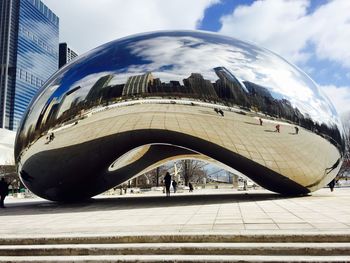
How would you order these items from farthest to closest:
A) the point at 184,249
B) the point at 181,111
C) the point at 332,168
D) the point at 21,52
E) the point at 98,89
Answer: the point at 21,52 → the point at 332,168 → the point at 98,89 → the point at 181,111 → the point at 184,249

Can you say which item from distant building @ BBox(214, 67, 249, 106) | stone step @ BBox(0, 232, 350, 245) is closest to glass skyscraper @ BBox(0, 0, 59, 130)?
distant building @ BBox(214, 67, 249, 106)

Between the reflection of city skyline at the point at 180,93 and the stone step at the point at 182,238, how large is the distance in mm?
4962

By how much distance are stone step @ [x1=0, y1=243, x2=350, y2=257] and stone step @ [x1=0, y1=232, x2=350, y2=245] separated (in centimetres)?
15

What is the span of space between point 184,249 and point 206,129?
5.32 metres

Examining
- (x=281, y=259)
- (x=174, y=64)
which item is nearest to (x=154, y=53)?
(x=174, y=64)

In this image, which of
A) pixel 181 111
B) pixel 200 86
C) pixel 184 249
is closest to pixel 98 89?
pixel 181 111

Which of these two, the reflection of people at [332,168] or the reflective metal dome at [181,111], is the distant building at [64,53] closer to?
the reflective metal dome at [181,111]

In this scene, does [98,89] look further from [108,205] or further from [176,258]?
[176,258]

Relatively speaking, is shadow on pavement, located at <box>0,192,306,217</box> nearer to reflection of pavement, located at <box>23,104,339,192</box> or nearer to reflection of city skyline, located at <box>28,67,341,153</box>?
reflection of pavement, located at <box>23,104,339,192</box>

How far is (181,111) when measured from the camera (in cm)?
1022

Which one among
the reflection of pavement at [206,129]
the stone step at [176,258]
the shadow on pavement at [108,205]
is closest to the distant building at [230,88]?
the reflection of pavement at [206,129]

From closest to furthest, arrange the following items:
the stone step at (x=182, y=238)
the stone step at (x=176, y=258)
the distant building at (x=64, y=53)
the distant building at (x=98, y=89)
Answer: the stone step at (x=176, y=258), the stone step at (x=182, y=238), the distant building at (x=98, y=89), the distant building at (x=64, y=53)

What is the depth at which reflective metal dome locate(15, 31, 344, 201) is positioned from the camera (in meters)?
10.3

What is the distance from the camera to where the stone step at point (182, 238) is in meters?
5.50
